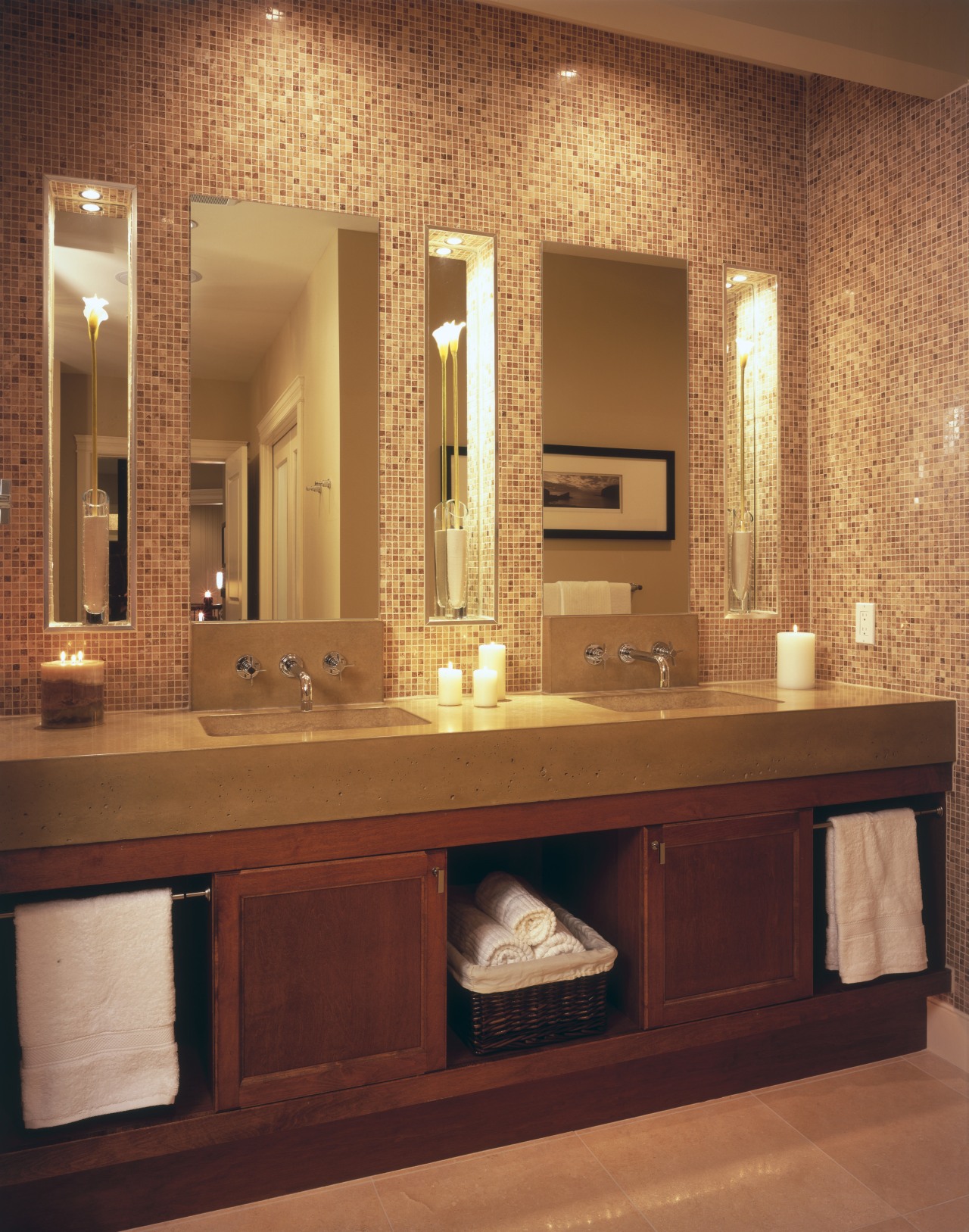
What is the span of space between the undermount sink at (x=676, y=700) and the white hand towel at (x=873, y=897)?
1.20ft

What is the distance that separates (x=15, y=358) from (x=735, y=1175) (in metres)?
2.34

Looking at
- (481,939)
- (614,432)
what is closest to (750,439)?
(614,432)

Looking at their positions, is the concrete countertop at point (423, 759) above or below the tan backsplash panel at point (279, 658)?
below

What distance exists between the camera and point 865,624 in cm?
269

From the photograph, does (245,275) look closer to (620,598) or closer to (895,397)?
(620,598)

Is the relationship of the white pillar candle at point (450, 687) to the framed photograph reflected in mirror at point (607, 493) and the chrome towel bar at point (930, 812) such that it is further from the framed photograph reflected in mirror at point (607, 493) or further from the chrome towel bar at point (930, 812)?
the chrome towel bar at point (930, 812)

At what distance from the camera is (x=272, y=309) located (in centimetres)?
229

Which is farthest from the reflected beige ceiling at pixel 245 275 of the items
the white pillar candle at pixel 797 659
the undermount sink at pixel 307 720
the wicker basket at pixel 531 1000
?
the white pillar candle at pixel 797 659

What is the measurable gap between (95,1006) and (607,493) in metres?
1.76

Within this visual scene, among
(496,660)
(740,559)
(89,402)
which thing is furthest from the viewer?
(740,559)

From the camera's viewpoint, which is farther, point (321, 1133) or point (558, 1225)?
point (321, 1133)

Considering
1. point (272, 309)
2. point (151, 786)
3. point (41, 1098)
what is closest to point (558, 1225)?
point (41, 1098)

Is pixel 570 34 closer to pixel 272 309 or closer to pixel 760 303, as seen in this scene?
pixel 760 303

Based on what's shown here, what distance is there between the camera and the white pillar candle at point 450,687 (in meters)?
2.30
